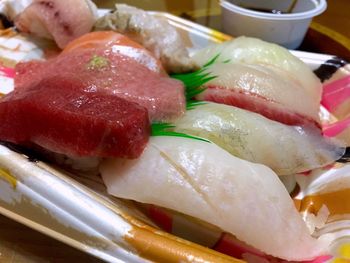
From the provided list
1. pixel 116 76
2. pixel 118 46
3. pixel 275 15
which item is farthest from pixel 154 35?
pixel 275 15

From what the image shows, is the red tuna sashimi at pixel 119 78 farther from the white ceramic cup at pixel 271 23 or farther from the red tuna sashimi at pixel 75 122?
the white ceramic cup at pixel 271 23

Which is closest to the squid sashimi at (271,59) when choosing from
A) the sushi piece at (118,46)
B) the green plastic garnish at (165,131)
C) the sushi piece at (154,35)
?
the sushi piece at (154,35)

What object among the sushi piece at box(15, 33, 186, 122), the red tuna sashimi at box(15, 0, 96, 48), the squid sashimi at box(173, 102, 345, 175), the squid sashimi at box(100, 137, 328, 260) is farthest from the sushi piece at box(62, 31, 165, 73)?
the squid sashimi at box(100, 137, 328, 260)

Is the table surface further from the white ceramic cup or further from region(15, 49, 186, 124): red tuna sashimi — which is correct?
region(15, 49, 186, 124): red tuna sashimi

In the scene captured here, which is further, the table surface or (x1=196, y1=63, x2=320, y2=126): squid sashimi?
(x1=196, y1=63, x2=320, y2=126): squid sashimi

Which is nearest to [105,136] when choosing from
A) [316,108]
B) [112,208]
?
[112,208]
